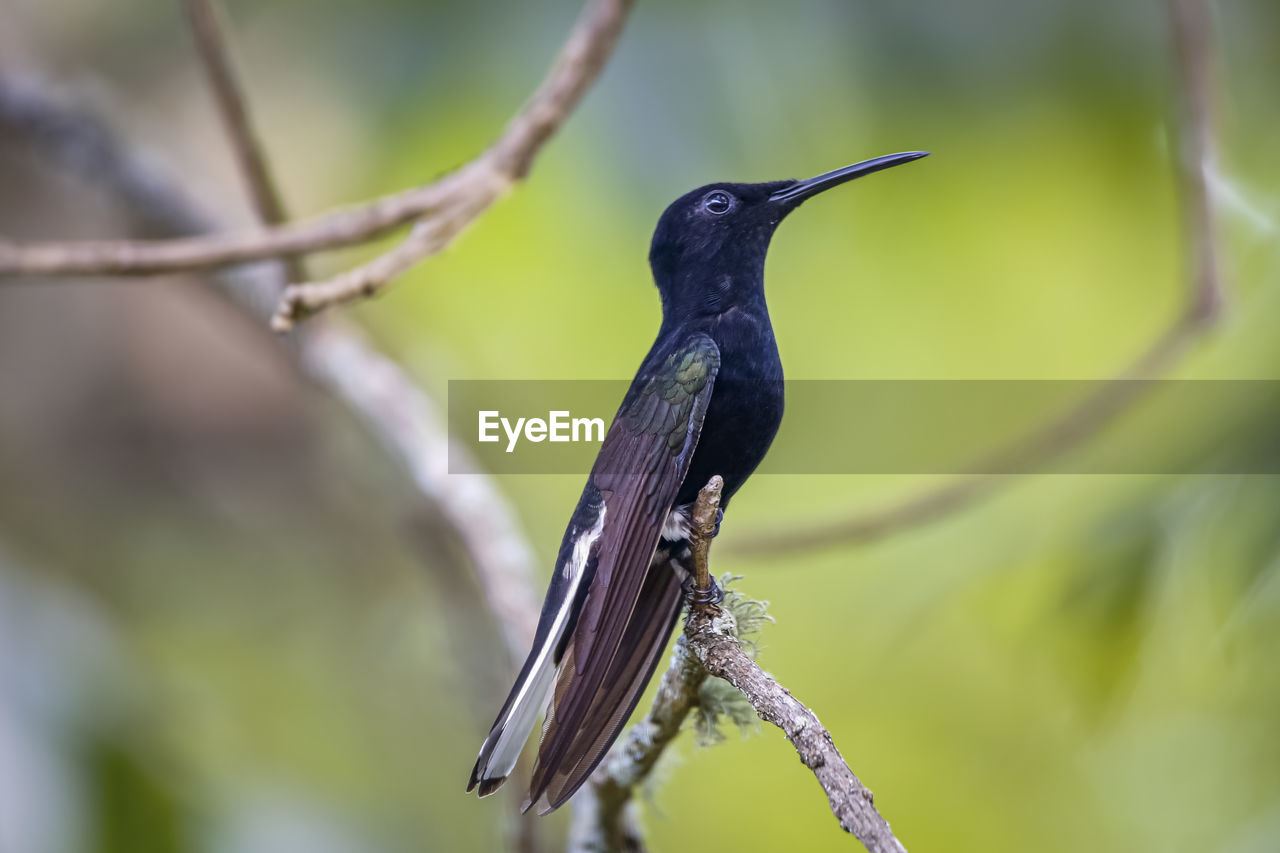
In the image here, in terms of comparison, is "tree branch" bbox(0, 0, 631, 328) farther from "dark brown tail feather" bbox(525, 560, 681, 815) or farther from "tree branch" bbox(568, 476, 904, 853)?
"tree branch" bbox(568, 476, 904, 853)

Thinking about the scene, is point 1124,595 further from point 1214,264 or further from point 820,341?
point 820,341

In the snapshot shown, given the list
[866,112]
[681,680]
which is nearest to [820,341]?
[866,112]

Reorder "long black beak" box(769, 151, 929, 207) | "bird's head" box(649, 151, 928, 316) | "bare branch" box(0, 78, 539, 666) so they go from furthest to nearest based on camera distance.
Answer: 1. "bare branch" box(0, 78, 539, 666)
2. "bird's head" box(649, 151, 928, 316)
3. "long black beak" box(769, 151, 929, 207)

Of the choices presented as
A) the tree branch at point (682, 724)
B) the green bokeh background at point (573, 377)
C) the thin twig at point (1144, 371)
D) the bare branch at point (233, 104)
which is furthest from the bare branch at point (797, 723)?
the green bokeh background at point (573, 377)

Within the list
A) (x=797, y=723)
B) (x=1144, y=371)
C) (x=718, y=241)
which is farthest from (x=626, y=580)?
(x=1144, y=371)

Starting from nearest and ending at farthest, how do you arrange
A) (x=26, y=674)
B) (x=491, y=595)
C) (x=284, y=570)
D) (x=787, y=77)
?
(x=491, y=595)
(x=26, y=674)
(x=787, y=77)
(x=284, y=570)

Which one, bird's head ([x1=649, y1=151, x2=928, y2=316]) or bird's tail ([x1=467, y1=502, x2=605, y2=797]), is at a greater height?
bird's head ([x1=649, y1=151, x2=928, y2=316])

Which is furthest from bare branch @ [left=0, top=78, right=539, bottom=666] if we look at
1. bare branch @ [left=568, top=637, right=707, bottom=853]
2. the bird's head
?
the bird's head

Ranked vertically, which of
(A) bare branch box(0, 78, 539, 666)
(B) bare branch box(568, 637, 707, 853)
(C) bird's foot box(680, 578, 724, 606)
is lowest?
(B) bare branch box(568, 637, 707, 853)
